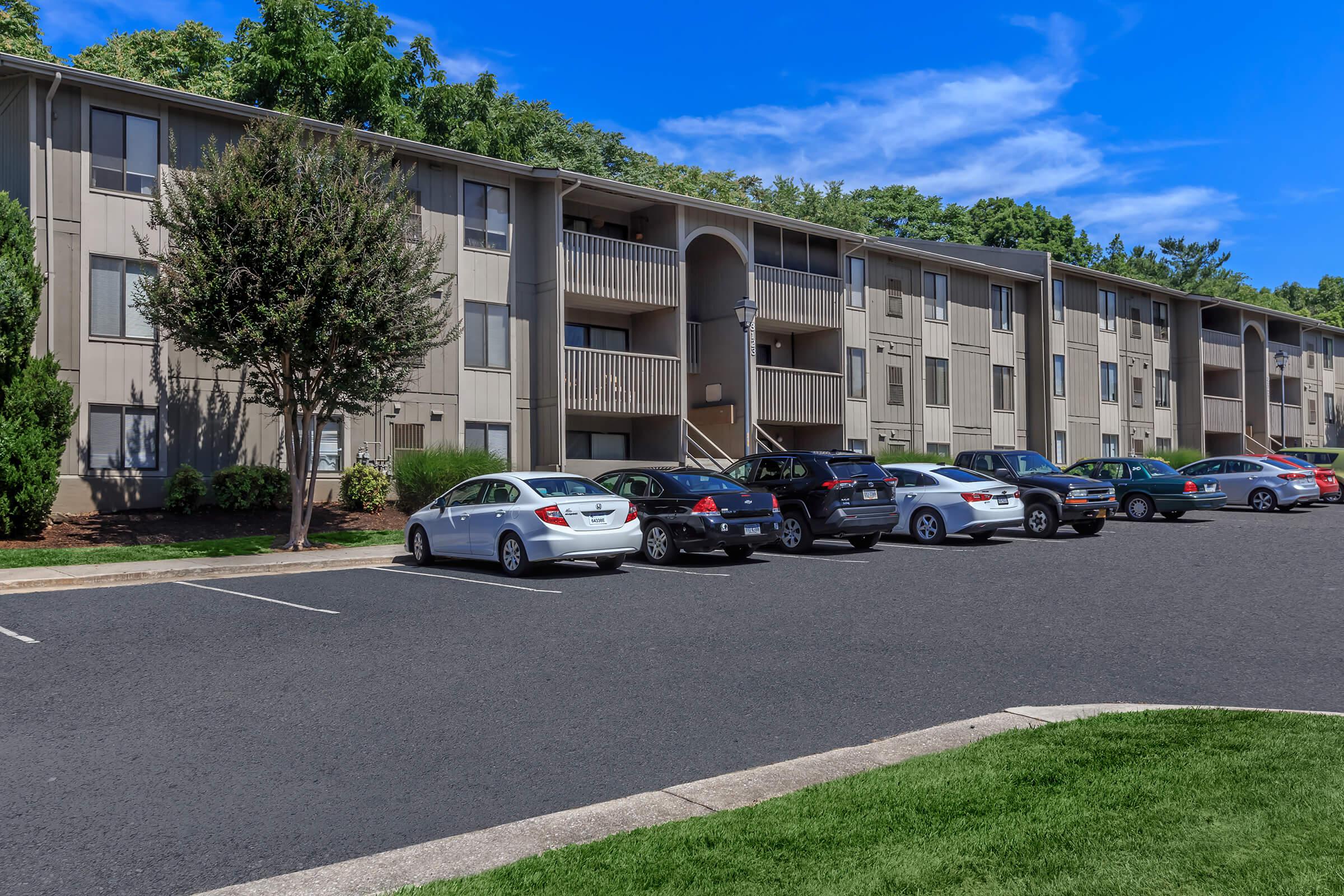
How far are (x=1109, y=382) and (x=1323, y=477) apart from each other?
1258 cm

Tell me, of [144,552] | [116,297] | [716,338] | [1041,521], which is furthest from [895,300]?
[144,552]

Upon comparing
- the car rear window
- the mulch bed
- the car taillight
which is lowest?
the mulch bed

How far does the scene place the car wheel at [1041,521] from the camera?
69.1 ft

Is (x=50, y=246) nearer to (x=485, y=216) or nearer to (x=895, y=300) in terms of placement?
(x=485, y=216)

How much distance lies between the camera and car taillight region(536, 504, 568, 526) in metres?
14.6

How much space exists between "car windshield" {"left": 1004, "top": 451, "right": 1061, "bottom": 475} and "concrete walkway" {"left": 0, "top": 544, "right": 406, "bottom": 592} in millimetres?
12720

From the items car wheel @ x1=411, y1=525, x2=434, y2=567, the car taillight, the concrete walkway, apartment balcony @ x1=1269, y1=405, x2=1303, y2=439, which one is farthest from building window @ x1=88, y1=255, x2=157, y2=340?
apartment balcony @ x1=1269, y1=405, x2=1303, y2=439

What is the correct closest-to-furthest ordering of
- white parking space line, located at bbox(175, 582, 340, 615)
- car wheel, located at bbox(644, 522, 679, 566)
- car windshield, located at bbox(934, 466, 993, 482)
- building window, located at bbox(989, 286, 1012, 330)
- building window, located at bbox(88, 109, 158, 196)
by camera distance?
white parking space line, located at bbox(175, 582, 340, 615), car wheel, located at bbox(644, 522, 679, 566), car windshield, located at bbox(934, 466, 993, 482), building window, located at bbox(88, 109, 158, 196), building window, located at bbox(989, 286, 1012, 330)

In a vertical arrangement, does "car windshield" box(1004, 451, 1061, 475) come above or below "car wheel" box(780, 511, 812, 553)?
above

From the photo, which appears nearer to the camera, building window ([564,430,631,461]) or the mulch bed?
the mulch bed

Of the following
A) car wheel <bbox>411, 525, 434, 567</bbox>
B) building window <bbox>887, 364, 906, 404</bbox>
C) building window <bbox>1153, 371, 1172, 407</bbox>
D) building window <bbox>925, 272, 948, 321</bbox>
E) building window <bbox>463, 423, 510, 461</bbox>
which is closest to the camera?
car wheel <bbox>411, 525, 434, 567</bbox>

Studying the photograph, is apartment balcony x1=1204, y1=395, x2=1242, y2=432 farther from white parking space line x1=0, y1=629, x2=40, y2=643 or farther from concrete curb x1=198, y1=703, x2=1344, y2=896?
white parking space line x1=0, y1=629, x2=40, y2=643

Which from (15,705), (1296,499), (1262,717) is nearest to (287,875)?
(15,705)

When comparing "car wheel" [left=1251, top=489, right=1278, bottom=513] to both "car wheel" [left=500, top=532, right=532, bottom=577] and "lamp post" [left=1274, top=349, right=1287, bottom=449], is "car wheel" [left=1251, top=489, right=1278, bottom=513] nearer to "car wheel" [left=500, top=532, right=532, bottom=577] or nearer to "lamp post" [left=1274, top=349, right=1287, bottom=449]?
"lamp post" [left=1274, top=349, right=1287, bottom=449]
